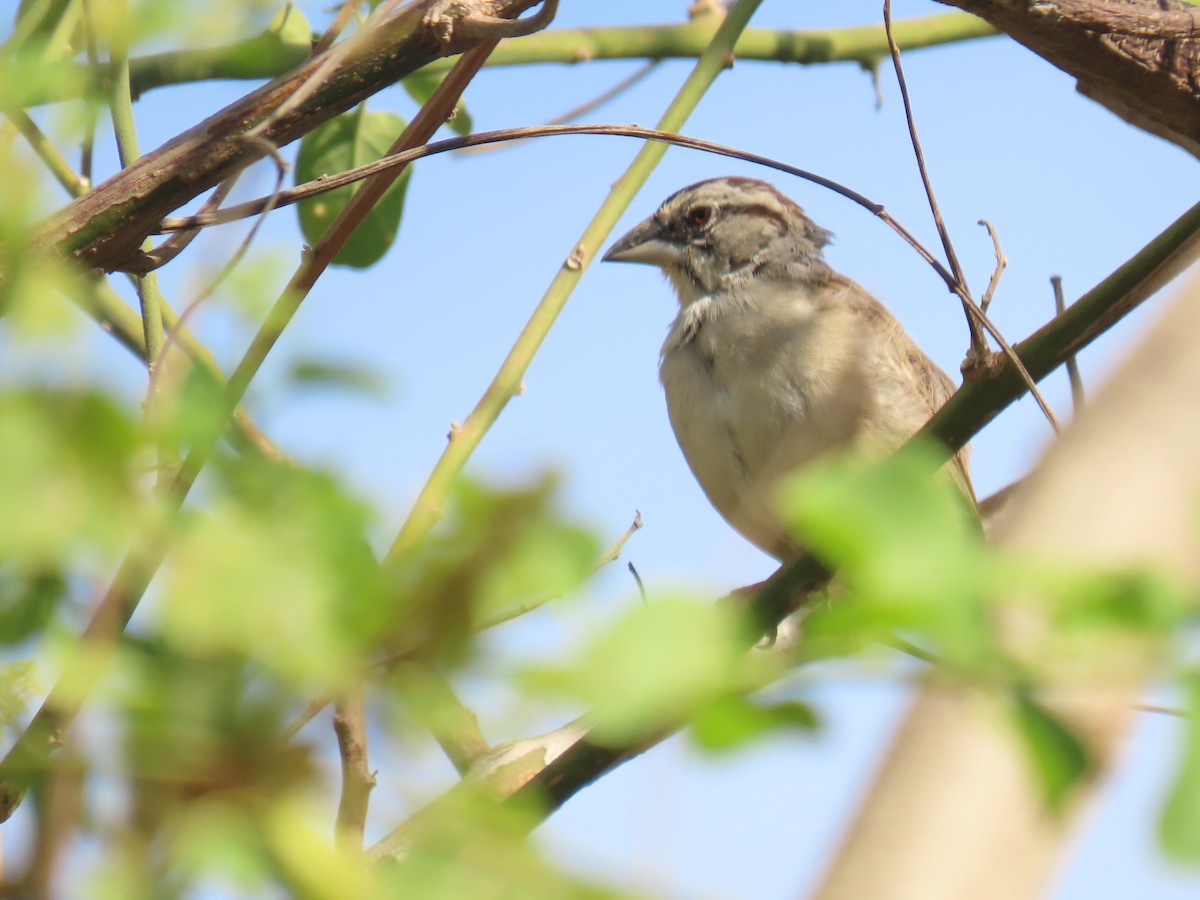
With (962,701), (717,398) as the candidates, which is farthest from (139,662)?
(717,398)

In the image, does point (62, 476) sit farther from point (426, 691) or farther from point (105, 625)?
point (426, 691)

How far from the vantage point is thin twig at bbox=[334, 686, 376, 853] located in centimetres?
110

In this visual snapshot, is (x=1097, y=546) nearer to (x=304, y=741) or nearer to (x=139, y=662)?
(x=304, y=741)

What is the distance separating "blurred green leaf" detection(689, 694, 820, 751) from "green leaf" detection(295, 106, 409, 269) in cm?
354

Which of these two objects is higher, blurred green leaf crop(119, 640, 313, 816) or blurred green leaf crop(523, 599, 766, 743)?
blurred green leaf crop(119, 640, 313, 816)

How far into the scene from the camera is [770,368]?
518 cm

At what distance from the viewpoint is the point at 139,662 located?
37.6 inches

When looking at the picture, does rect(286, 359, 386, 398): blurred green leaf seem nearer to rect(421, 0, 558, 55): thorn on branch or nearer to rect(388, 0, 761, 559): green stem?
rect(421, 0, 558, 55): thorn on branch

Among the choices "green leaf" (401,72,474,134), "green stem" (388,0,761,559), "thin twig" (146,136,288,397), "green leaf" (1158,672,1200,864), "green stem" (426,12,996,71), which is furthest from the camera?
"green stem" (426,12,996,71)

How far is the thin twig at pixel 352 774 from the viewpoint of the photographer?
110 centimetres

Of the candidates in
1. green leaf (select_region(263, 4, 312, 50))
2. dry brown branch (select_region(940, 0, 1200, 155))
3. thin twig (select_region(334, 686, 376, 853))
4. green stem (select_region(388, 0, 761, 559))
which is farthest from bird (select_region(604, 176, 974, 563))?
thin twig (select_region(334, 686, 376, 853))

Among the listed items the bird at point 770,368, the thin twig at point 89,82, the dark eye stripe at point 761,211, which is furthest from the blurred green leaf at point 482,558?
the dark eye stripe at point 761,211

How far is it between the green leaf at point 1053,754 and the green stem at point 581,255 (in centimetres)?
226

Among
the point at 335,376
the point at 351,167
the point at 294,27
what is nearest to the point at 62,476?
the point at 335,376
